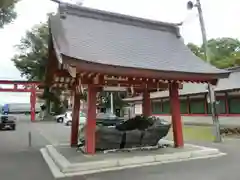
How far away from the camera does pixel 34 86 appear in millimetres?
44250

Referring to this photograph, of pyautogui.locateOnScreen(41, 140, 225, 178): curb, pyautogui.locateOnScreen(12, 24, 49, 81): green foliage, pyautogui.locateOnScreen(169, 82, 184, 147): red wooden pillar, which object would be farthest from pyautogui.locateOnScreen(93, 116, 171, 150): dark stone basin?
pyautogui.locateOnScreen(12, 24, 49, 81): green foliage

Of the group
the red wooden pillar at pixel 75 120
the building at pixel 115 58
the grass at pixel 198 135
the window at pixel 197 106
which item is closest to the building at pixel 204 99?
the window at pixel 197 106

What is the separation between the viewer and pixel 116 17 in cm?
1308

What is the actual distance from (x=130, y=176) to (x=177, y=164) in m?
2.21

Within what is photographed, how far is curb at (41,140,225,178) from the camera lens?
839cm

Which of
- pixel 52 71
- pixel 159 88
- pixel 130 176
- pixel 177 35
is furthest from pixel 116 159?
pixel 177 35

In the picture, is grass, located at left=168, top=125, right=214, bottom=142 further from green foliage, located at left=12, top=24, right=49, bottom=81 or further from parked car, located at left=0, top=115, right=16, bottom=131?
green foliage, located at left=12, top=24, right=49, bottom=81

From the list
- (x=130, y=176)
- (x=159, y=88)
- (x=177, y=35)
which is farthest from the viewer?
(x=177, y=35)

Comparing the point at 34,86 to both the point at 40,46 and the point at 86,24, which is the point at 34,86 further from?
the point at 86,24

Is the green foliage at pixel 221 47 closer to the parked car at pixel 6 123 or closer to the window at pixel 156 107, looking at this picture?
the window at pixel 156 107

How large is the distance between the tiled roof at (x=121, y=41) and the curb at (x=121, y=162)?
3101mm

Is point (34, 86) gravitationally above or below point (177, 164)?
above

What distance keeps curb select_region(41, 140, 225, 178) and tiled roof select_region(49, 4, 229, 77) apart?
3.10 meters

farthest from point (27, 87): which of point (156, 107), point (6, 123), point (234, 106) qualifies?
point (234, 106)
